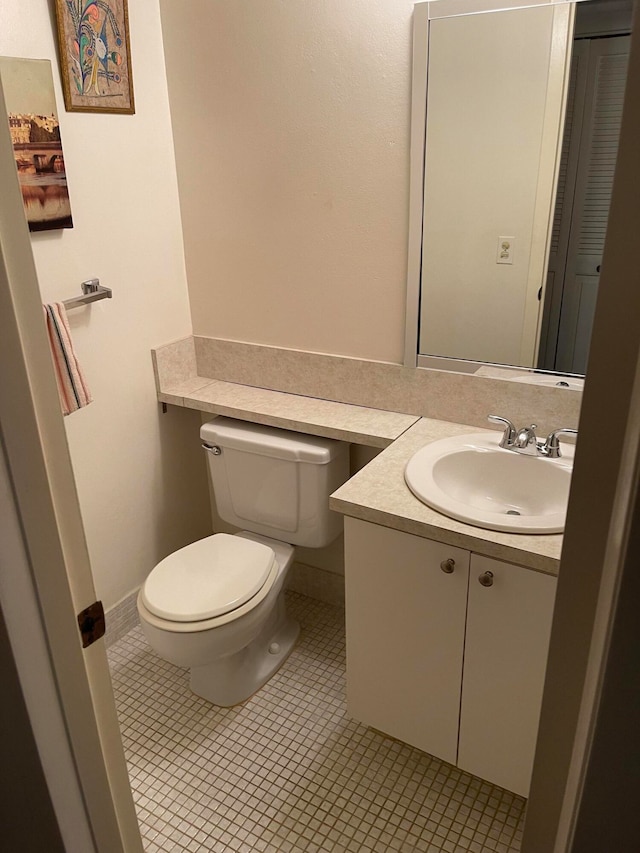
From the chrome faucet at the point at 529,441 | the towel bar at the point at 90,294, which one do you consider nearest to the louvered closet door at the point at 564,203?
the chrome faucet at the point at 529,441

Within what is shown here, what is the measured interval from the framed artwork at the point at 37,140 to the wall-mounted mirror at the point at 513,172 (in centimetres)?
94

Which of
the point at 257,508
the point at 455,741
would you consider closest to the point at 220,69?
the point at 257,508

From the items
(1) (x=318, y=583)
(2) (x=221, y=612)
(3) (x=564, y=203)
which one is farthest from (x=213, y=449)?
(3) (x=564, y=203)

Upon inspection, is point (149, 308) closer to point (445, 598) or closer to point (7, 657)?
point (445, 598)

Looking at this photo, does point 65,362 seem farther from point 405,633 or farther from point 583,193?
point 583,193

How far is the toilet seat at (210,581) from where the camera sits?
1.81 meters

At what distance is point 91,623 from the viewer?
34.0 inches

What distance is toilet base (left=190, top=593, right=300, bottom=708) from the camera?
2035mm

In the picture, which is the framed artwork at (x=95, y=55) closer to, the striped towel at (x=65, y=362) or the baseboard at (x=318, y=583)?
the striped towel at (x=65, y=362)

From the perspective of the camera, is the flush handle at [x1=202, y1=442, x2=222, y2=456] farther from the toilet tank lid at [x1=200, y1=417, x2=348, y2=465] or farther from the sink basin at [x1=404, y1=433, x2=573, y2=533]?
the sink basin at [x1=404, y1=433, x2=573, y2=533]

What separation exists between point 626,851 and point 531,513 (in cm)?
115

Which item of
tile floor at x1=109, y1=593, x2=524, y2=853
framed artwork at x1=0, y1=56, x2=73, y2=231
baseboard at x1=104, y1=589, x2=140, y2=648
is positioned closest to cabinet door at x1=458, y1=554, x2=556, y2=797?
tile floor at x1=109, y1=593, x2=524, y2=853

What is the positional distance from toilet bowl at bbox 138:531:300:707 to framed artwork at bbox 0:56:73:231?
1028 millimetres

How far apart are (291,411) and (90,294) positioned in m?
0.67
